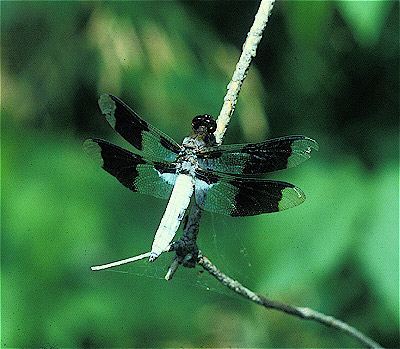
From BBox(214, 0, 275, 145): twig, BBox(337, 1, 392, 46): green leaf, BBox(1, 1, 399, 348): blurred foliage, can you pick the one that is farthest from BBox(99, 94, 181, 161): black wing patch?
BBox(337, 1, 392, 46): green leaf

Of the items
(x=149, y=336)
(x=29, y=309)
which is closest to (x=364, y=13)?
(x=149, y=336)

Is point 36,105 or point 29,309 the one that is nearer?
point 29,309

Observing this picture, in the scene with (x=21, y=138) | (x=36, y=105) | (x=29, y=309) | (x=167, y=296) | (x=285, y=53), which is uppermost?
(x=285, y=53)

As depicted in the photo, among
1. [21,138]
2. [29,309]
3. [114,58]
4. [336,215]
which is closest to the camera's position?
[336,215]

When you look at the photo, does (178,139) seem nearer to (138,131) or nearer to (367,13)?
(138,131)

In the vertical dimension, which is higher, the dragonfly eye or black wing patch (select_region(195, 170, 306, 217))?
the dragonfly eye

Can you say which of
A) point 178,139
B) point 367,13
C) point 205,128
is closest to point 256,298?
point 205,128

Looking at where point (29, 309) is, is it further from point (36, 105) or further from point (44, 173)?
point (36, 105)

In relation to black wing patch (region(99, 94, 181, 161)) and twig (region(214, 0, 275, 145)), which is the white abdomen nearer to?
black wing patch (region(99, 94, 181, 161))
